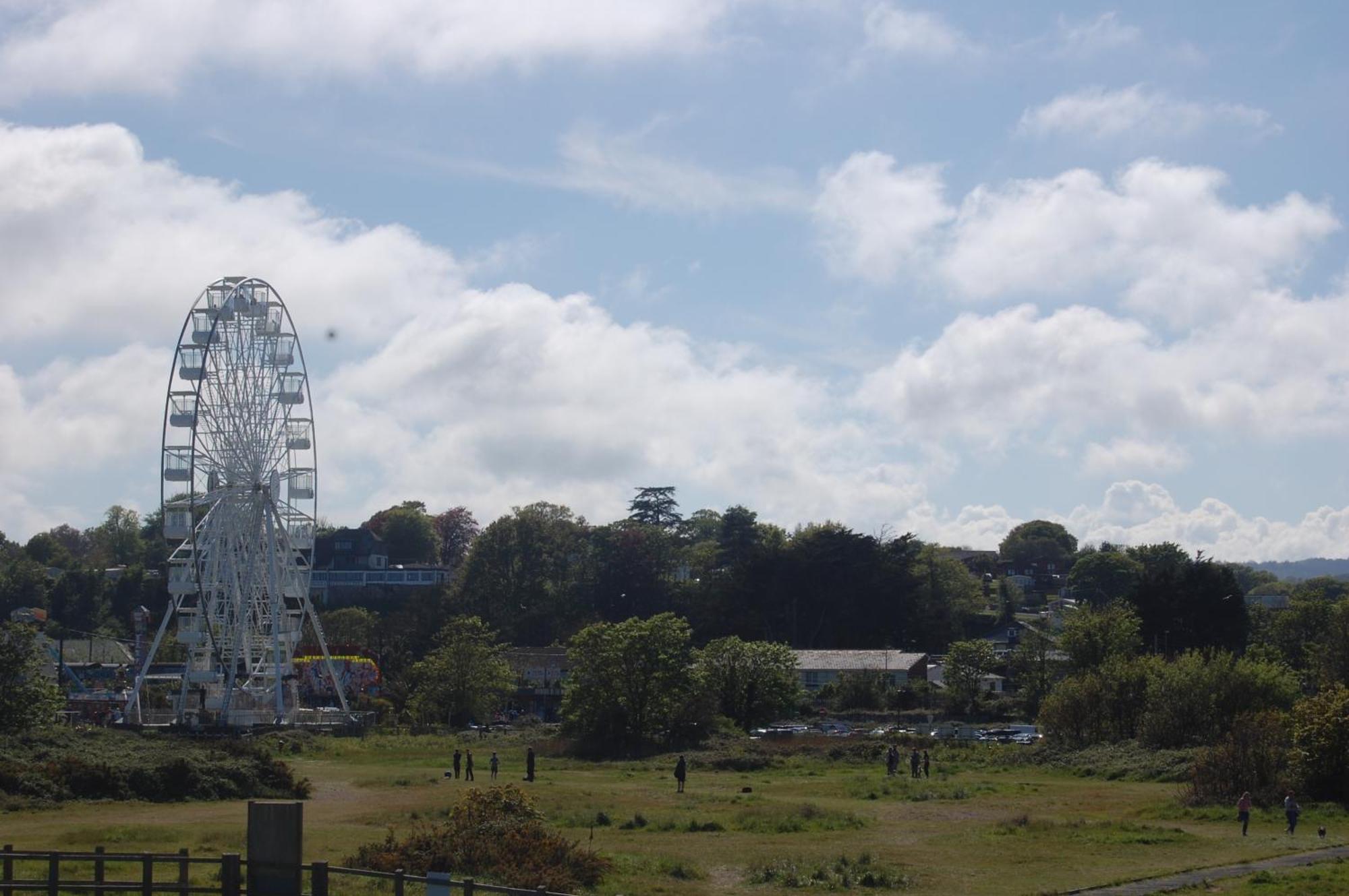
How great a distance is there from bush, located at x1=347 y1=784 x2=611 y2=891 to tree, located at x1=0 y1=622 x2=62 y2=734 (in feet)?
119

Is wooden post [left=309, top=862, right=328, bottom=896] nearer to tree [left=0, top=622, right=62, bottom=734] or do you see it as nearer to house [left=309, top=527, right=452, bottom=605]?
tree [left=0, top=622, right=62, bottom=734]

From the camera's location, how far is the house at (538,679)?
118m

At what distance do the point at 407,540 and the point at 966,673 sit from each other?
109601mm

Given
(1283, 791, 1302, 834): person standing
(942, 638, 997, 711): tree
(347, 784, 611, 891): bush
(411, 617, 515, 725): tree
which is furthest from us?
(942, 638, 997, 711): tree

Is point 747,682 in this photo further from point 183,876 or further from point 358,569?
point 358,569

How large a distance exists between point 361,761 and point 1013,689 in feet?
199

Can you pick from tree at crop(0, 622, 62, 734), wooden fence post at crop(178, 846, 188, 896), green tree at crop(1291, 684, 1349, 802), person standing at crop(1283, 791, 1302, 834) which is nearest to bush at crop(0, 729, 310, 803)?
tree at crop(0, 622, 62, 734)

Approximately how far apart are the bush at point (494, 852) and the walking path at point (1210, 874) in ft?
32.2

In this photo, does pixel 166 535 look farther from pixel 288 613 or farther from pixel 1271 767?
pixel 1271 767

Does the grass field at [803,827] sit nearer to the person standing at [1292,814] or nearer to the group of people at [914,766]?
the person standing at [1292,814]

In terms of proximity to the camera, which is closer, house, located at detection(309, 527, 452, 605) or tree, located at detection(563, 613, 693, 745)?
tree, located at detection(563, 613, 693, 745)

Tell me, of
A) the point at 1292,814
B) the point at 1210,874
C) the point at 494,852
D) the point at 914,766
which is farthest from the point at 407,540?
the point at 1210,874

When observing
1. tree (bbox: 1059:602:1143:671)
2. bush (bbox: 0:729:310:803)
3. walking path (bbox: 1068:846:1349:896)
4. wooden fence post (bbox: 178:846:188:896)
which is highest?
tree (bbox: 1059:602:1143:671)

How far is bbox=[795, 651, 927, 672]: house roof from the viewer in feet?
360
